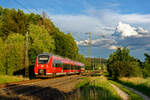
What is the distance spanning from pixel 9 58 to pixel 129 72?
24.3m

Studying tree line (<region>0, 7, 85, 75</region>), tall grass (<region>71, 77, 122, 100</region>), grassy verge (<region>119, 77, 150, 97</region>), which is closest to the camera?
tall grass (<region>71, 77, 122, 100</region>)

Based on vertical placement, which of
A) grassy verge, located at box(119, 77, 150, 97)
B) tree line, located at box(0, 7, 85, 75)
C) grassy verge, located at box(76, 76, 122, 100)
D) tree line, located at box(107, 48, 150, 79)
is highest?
tree line, located at box(0, 7, 85, 75)

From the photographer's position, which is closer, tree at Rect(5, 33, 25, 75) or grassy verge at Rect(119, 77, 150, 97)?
grassy verge at Rect(119, 77, 150, 97)

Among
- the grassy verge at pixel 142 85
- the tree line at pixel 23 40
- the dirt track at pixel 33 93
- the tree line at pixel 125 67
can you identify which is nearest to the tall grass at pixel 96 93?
the dirt track at pixel 33 93

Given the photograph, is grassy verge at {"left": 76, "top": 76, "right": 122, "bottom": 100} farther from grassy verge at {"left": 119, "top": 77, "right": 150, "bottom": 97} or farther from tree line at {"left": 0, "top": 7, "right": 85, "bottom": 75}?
tree line at {"left": 0, "top": 7, "right": 85, "bottom": 75}

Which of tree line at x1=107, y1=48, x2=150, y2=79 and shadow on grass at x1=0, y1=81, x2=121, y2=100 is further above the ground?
tree line at x1=107, y1=48, x2=150, y2=79

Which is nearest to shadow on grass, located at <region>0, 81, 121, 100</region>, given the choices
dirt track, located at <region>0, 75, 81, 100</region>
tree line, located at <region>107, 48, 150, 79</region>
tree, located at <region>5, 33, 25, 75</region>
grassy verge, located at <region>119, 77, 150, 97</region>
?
dirt track, located at <region>0, 75, 81, 100</region>

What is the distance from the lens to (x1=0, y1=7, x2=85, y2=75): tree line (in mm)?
35750

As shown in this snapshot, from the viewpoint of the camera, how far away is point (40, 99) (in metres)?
13.0

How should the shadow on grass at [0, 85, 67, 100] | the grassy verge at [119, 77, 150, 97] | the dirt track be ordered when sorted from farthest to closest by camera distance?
1. the grassy verge at [119, 77, 150, 97]
2. the dirt track
3. the shadow on grass at [0, 85, 67, 100]

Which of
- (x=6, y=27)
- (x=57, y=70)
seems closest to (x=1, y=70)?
(x=57, y=70)

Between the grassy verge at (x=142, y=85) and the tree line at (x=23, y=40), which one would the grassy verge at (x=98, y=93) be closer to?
the grassy verge at (x=142, y=85)

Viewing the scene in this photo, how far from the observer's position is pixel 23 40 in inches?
2105

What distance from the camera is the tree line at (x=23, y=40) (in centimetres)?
3575
